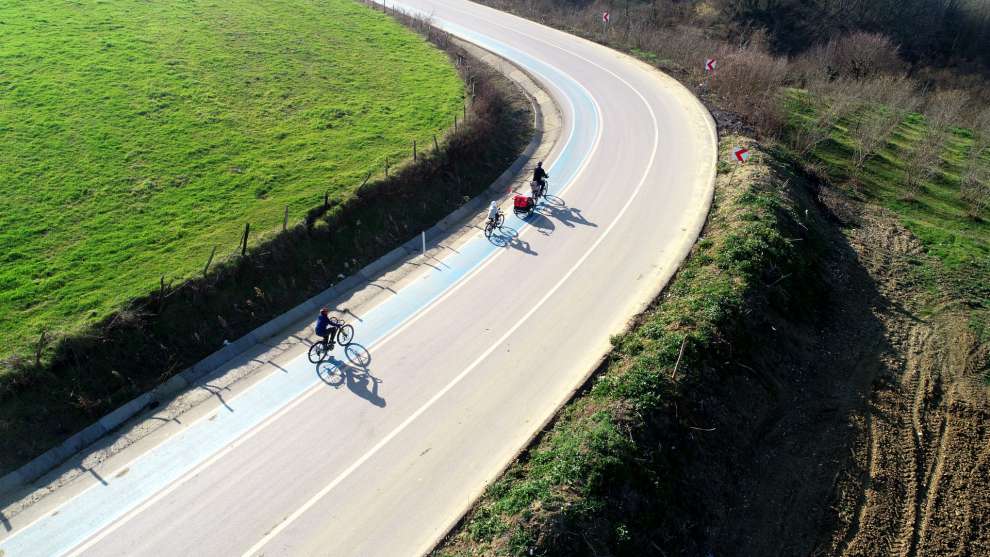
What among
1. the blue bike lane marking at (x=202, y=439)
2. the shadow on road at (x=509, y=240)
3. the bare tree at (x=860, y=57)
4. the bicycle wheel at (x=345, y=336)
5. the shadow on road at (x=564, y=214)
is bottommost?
the blue bike lane marking at (x=202, y=439)

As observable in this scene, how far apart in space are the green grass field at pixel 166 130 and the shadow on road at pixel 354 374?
5950 mm

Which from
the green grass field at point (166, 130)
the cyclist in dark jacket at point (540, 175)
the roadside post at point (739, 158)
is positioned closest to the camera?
the green grass field at point (166, 130)

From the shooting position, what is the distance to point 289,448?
1449cm

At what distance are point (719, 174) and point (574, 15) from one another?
34.9 meters

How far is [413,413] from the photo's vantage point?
15.4m

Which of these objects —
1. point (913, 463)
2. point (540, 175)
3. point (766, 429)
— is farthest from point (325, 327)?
point (913, 463)

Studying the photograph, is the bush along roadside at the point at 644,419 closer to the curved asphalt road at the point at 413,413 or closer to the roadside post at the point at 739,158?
the curved asphalt road at the point at 413,413

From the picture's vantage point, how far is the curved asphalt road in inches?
497

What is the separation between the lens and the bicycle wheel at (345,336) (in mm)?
17516

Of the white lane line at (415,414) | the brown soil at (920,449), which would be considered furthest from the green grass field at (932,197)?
the white lane line at (415,414)

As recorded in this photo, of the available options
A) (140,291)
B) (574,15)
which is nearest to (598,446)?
(140,291)

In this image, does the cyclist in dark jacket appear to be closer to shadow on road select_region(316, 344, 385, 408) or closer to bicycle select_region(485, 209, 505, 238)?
bicycle select_region(485, 209, 505, 238)

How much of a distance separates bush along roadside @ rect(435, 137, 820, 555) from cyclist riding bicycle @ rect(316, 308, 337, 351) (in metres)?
6.58

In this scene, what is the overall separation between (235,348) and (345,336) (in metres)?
3.48
